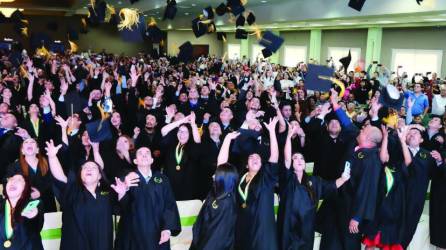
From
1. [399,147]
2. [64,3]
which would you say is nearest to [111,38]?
[64,3]

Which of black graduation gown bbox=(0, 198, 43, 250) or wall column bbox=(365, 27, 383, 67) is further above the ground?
wall column bbox=(365, 27, 383, 67)

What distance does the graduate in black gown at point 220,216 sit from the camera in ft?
12.1

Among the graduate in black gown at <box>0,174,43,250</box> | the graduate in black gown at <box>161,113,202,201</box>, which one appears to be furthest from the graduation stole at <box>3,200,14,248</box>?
the graduate in black gown at <box>161,113,202,201</box>

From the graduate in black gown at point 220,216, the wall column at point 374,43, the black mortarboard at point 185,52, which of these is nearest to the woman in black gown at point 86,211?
the graduate in black gown at point 220,216

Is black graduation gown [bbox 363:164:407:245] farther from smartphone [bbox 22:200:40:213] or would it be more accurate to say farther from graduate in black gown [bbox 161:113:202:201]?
smartphone [bbox 22:200:40:213]

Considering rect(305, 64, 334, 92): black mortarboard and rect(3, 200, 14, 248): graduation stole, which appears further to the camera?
rect(305, 64, 334, 92): black mortarboard

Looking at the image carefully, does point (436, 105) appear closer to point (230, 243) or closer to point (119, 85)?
point (119, 85)

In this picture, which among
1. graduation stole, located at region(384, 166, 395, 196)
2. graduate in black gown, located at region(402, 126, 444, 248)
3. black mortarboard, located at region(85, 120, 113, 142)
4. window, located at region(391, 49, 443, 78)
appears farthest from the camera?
window, located at region(391, 49, 443, 78)

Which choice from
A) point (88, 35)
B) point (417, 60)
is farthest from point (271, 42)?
point (88, 35)

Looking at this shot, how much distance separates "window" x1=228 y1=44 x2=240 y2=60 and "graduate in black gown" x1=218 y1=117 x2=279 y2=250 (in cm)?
2781

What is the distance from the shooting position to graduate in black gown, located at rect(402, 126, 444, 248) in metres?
4.80

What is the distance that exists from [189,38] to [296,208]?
32155mm

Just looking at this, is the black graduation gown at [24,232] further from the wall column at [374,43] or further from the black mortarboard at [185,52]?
the wall column at [374,43]

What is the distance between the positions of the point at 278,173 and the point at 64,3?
1085 inches
